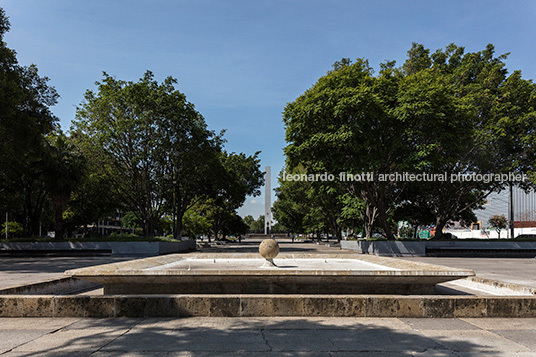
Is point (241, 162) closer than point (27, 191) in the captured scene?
No

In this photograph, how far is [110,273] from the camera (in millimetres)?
8180

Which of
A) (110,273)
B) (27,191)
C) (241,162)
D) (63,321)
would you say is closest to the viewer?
(63,321)

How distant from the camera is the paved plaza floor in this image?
5363 millimetres

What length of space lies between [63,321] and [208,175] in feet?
92.1

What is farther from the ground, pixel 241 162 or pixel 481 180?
pixel 241 162

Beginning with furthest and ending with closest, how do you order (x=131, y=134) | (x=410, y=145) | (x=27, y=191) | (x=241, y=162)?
1. (x=241, y=162)
2. (x=27, y=191)
3. (x=131, y=134)
4. (x=410, y=145)

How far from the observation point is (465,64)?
3447 cm

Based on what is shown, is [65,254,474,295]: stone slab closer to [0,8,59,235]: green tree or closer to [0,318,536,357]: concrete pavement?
[0,318,536,357]: concrete pavement

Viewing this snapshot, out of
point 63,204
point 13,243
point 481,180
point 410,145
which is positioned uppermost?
point 410,145

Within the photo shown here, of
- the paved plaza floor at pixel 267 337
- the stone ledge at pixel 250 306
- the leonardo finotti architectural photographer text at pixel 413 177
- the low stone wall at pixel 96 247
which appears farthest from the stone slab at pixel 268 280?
the low stone wall at pixel 96 247

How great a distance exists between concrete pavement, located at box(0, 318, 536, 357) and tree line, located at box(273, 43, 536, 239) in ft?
63.7

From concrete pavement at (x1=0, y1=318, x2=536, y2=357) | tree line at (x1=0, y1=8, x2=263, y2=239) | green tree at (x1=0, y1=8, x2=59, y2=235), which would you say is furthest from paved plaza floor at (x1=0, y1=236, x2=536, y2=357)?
tree line at (x1=0, y1=8, x2=263, y2=239)

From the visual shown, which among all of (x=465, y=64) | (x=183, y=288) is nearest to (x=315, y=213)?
(x=465, y=64)

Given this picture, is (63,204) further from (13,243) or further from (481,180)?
(481,180)
